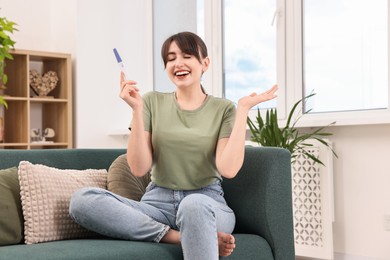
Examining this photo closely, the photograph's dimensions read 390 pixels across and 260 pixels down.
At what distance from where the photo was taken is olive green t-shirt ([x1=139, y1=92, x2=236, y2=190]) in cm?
236

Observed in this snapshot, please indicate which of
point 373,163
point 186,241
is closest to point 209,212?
point 186,241

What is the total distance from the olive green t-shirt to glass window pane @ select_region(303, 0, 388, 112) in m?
1.55

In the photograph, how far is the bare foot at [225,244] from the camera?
2.18 metres

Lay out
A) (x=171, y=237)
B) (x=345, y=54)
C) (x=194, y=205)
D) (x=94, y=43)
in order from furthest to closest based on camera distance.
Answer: (x=94, y=43) → (x=345, y=54) → (x=171, y=237) → (x=194, y=205)

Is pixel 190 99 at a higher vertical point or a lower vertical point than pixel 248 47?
lower

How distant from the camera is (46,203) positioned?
7.51 feet

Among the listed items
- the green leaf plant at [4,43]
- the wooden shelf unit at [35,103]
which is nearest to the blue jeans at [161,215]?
the green leaf plant at [4,43]

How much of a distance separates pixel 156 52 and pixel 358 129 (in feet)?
6.85

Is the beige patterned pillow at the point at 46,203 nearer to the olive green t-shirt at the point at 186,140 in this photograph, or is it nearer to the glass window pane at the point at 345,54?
the olive green t-shirt at the point at 186,140

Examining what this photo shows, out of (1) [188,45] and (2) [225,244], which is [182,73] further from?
(2) [225,244]

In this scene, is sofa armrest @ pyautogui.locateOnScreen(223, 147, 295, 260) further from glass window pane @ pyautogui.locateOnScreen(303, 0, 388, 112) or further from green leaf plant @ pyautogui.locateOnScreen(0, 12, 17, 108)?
green leaf plant @ pyautogui.locateOnScreen(0, 12, 17, 108)

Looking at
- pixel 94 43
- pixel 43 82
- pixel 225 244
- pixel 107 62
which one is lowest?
pixel 225 244

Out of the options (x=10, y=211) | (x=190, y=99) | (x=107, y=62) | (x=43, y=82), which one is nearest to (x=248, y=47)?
(x=107, y=62)

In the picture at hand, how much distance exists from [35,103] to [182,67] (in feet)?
9.61
